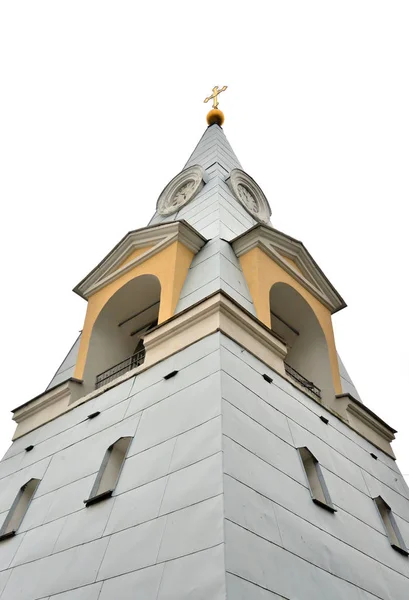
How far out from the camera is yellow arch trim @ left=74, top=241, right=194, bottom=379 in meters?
10.8

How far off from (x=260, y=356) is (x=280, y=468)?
2458 mm

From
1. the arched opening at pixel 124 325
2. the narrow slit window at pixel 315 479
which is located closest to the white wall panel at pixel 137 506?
the narrow slit window at pixel 315 479

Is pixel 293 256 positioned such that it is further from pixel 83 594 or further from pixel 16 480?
pixel 83 594

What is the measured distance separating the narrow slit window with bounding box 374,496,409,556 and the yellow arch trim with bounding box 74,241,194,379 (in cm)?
526

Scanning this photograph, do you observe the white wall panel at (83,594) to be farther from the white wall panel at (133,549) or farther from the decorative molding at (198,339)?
the decorative molding at (198,339)

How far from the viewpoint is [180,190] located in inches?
712

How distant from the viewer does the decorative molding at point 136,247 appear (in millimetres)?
12141

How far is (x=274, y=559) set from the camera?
5.71m

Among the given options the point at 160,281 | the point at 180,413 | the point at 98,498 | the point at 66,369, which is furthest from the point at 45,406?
the point at 180,413

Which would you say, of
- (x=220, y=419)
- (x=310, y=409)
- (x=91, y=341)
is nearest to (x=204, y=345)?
(x=220, y=419)

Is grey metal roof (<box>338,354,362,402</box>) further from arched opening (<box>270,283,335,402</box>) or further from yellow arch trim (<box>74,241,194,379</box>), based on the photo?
yellow arch trim (<box>74,241,194,379</box>)

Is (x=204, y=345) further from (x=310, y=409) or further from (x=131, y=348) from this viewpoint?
(x=131, y=348)

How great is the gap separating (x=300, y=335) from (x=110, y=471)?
6.77 m

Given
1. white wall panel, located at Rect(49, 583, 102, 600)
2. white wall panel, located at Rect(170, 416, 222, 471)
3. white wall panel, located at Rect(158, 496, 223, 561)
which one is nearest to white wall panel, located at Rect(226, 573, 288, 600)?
white wall panel, located at Rect(158, 496, 223, 561)
